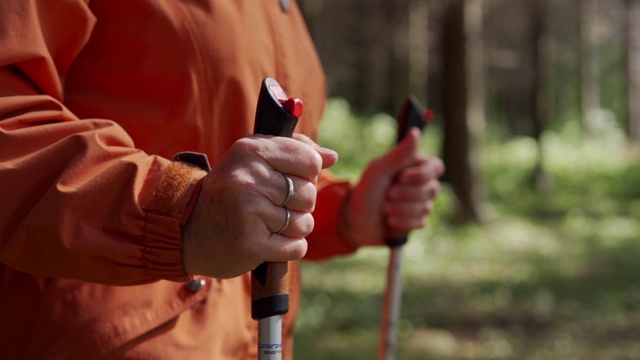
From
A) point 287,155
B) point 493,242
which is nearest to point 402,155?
point 287,155

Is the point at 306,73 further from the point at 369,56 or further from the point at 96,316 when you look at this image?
the point at 369,56

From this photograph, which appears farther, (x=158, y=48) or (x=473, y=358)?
(x=473, y=358)

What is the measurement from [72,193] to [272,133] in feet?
1.18

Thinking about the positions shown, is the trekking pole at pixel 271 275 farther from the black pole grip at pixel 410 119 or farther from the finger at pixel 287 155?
the black pole grip at pixel 410 119

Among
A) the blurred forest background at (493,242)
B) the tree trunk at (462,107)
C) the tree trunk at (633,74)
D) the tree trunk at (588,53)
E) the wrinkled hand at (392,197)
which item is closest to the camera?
the wrinkled hand at (392,197)

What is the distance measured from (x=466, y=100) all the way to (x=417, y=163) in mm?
11348

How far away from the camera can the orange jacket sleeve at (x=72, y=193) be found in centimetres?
147

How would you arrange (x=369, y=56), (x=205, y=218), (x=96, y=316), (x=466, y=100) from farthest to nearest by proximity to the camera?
(x=369, y=56) < (x=466, y=100) < (x=96, y=316) < (x=205, y=218)

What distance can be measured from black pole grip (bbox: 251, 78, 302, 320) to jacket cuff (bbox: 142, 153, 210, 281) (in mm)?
142

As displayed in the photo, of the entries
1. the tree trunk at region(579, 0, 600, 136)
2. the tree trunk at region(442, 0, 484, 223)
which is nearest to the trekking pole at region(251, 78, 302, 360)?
the tree trunk at region(442, 0, 484, 223)

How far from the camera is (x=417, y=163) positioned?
2619 mm

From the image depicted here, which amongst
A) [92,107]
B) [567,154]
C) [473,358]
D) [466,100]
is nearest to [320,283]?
[473,358]

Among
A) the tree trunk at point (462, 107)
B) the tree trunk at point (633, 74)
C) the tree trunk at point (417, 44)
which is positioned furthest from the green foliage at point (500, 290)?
the tree trunk at point (633, 74)

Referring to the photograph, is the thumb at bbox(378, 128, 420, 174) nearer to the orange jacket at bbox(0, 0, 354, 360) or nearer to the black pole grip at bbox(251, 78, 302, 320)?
the orange jacket at bbox(0, 0, 354, 360)
